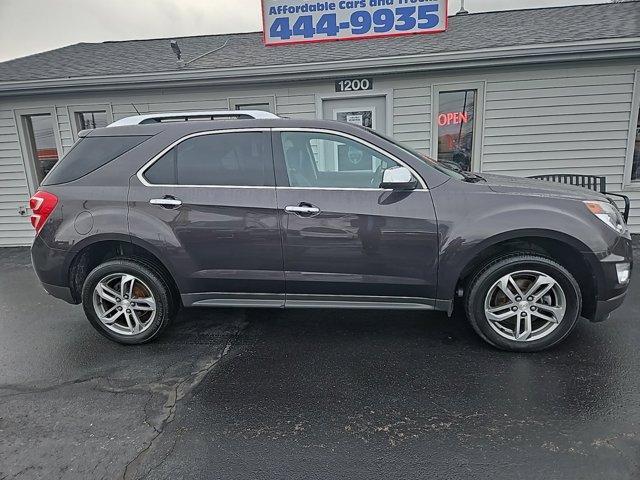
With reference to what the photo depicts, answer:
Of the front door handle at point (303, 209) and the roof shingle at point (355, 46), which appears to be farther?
the roof shingle at point (355, 46)

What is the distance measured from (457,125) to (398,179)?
15.7 ft

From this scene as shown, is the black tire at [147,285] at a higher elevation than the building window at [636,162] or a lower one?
lower

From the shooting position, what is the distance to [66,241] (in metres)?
3.32

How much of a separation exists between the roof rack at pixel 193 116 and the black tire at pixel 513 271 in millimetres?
2127

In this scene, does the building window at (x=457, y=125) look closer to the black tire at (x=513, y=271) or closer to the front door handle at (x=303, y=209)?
the black tire at (x=513, y=271)

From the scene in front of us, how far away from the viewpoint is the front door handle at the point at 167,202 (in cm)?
319

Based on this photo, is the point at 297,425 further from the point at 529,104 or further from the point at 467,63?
the point at 529,104

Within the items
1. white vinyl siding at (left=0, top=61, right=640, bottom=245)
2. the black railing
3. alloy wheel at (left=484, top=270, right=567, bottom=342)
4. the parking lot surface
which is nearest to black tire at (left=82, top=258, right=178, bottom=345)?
the parking lot surface

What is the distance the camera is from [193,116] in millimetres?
3551

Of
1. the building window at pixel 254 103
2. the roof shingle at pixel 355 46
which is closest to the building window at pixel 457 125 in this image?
the roof shingle at pixel 355 46

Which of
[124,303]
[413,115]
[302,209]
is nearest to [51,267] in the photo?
[124,303]

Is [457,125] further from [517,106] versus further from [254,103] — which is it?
[254,103]

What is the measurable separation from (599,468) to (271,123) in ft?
9.84

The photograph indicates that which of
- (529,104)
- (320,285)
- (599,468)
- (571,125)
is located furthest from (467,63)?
(599,468)
